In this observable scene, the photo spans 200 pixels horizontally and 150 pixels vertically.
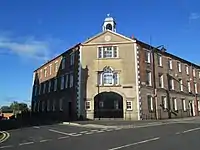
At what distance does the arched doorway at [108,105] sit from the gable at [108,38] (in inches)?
283

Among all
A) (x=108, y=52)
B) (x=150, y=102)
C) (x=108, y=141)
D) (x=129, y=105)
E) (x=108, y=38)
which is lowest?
(x=108, y=141)

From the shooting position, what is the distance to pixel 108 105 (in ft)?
121

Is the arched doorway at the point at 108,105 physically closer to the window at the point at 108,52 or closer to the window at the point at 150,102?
the window at the point at 150,102

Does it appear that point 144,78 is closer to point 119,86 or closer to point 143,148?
point 119,86

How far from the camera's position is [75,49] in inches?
1538

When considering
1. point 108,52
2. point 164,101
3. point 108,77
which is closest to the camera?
point 108,77

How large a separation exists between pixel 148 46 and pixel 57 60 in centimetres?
1632

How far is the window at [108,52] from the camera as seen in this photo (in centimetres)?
3653

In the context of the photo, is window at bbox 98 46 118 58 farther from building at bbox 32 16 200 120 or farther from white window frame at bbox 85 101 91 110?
white window frame at bbox 85 101 91 110

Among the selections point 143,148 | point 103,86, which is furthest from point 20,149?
point 103,86

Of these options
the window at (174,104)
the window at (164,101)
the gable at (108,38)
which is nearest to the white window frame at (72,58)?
the gable at (108,38)

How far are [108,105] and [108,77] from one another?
158 inches

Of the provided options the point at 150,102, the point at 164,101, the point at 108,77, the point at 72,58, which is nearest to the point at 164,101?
the point at 164,101

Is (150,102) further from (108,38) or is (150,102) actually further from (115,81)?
(108,38)
